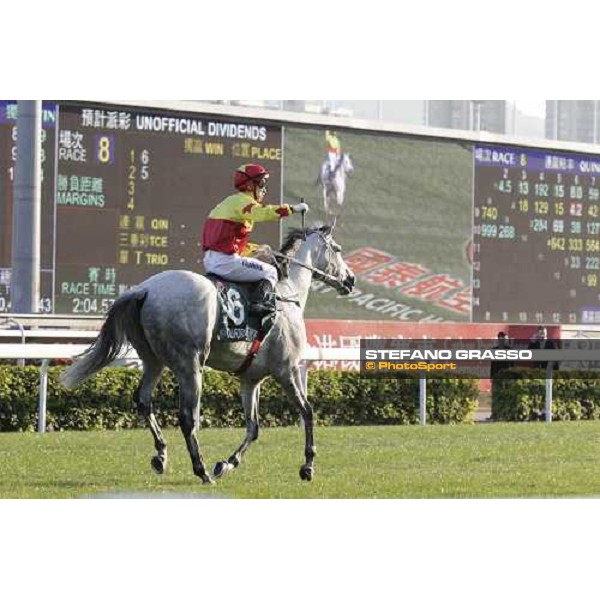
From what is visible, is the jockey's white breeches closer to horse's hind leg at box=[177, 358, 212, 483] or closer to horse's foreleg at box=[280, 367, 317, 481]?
horse's hind leg at box=[177, 358, 212, 483]

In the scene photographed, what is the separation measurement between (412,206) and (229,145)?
335 centimetres

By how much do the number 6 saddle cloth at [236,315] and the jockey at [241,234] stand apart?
4 centimetres

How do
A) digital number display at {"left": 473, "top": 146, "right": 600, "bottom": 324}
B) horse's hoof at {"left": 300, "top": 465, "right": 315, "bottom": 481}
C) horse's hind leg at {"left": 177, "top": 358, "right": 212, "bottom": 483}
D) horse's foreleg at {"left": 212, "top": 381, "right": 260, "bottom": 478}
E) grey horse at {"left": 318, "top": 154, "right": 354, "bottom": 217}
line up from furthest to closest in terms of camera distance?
digital number display at {"left": 473, "top": 146, "right": 600, "bottom": 324} → grey horse at {"left": 318, "top": 154, "right": 354, "bottom": 217} → horse's foreleg at {"left": 212, "top": 381, "right": 260, "bottom": 478} → horse's hoof at {"left": 300, "top": 465, "right": 315, "bottom": 481} → horse's hind leg at {"left": 177, "top": 358, "right": 212, "bottom": 483}

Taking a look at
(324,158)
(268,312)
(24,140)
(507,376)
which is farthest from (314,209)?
(268,312)

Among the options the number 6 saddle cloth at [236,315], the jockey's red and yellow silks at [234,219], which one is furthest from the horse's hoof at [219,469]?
the jockey's red and yellow silks at [234,219]

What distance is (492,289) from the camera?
1933 centimetres

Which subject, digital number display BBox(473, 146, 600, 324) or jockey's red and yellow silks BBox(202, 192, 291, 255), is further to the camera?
digital number display BBox(473, 146, 600, 324)

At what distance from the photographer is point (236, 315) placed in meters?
7.26

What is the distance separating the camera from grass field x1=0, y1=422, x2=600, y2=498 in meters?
6.89

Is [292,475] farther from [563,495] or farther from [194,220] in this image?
[194,220]

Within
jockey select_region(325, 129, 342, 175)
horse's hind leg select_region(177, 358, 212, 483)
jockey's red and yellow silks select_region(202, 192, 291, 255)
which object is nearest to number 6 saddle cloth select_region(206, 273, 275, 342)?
jockey's red and yellow silks select_region(202, 192, 291, 255)

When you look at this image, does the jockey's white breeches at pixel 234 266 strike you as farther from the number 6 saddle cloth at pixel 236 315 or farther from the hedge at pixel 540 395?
the hedge at pixel 540 395

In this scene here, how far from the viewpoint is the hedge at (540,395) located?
1414 cm

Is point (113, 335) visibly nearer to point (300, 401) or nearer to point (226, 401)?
point (300, 401)
